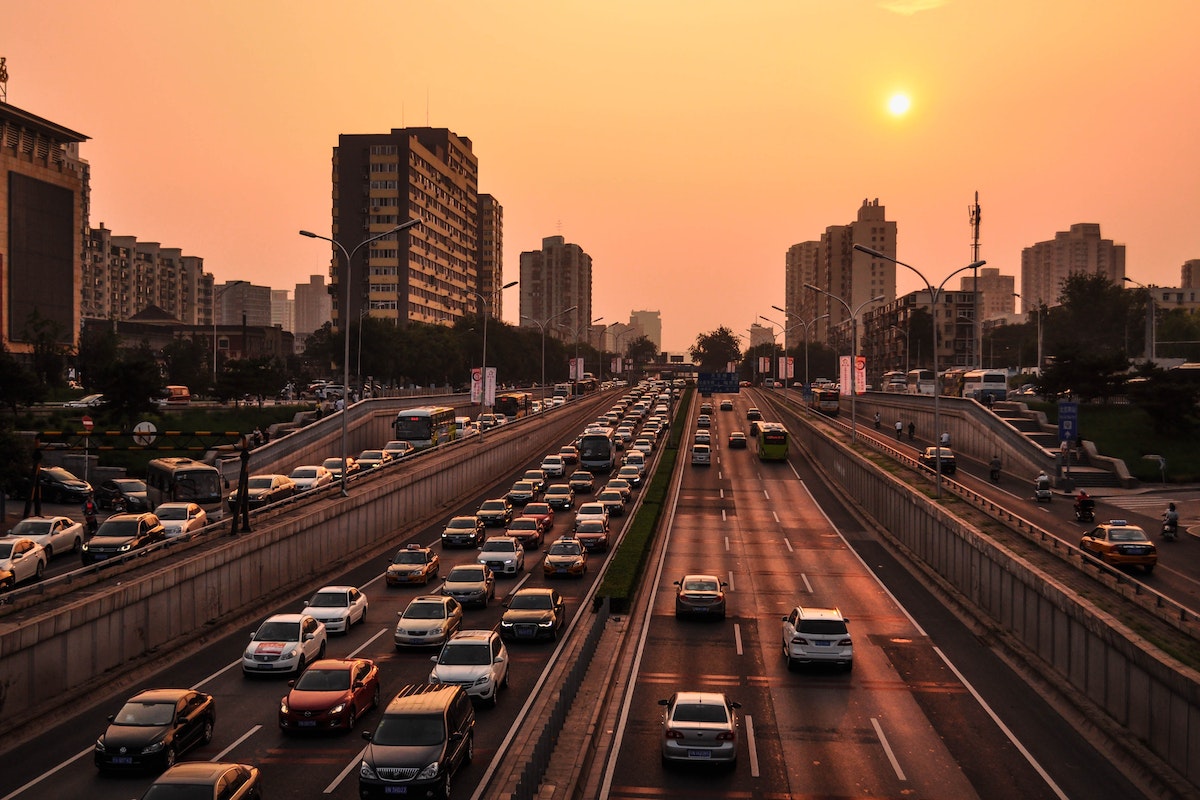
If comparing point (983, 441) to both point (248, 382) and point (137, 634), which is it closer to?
point (248, 382)

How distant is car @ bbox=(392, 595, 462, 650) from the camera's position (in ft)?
95.1

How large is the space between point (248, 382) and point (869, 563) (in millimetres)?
57257

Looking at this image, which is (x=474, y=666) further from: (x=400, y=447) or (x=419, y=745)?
(x=400, y=447)

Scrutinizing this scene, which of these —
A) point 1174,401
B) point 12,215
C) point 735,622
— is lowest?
point 735,622

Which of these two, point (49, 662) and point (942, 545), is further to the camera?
point (942, 545)

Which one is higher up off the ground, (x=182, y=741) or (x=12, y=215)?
(x=12, y=215)

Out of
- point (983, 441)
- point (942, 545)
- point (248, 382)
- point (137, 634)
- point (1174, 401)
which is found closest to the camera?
point (137, 634)

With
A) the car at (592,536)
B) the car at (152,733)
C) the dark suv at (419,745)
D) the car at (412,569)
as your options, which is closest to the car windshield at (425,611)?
the car at (412,569)

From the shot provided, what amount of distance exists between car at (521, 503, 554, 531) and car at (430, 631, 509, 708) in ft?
88.0

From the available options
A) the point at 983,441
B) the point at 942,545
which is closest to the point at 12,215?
the point at 983,441

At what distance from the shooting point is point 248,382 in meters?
85.2

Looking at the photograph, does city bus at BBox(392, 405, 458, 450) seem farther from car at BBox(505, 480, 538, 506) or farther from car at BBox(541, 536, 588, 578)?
car at BBox(541, 536, 588, 578)

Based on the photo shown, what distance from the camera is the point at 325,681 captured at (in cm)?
2227

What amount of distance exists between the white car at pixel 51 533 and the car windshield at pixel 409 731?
25.8m
